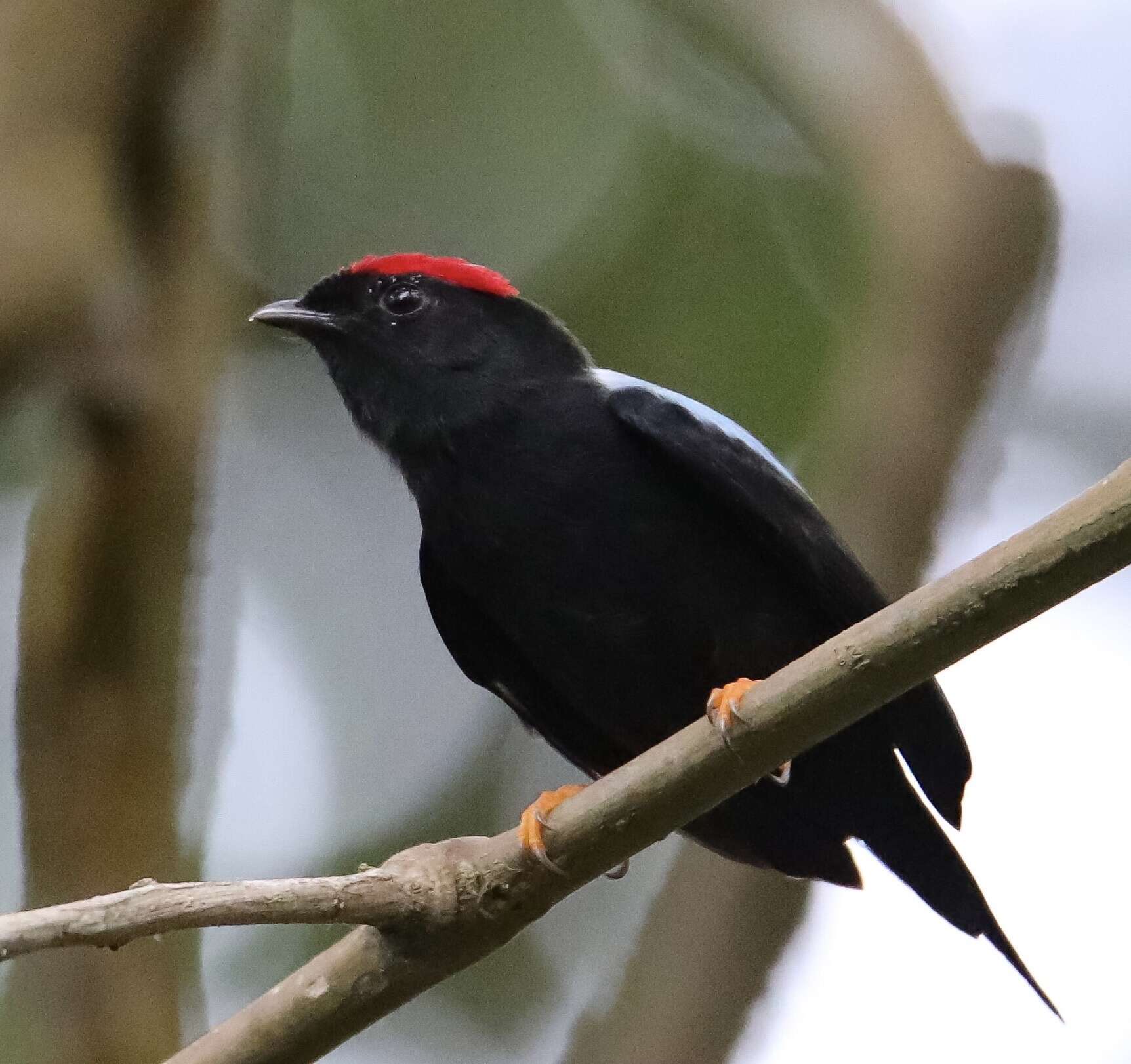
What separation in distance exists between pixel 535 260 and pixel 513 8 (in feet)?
3.38

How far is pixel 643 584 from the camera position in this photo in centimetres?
322

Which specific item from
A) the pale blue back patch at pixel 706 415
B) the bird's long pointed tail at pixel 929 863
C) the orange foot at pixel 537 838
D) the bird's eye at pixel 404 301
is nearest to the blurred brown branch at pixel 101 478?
the bird's eye at pixel 404 301

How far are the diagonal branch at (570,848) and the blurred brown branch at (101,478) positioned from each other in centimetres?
103

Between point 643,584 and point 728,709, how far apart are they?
102cm

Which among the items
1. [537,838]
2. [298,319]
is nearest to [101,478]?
[298,319]

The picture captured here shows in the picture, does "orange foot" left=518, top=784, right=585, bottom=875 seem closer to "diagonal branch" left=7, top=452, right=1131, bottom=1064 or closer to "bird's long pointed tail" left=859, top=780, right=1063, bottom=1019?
"diagonal branch" left=7, top=452, right=1131, bottom=1064

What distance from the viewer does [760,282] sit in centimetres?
554

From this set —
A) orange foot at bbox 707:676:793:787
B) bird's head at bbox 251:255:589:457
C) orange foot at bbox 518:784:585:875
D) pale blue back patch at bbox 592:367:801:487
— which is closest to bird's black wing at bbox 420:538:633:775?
bird's head at bbox 251:255:589:457

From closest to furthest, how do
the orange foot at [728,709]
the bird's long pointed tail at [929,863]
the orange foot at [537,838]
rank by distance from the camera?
the orange foot at [728,709] → the orange foot at [537,838] → the bird's long pointed tail at [929,863]

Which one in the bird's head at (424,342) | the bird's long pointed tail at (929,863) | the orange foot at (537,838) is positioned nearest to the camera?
the orange foot at (537,838)

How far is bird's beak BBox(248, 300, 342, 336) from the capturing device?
3787mm

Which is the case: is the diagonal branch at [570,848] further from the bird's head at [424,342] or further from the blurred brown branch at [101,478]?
the bird's head at [424,342]

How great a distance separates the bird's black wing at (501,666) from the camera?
3.55 m

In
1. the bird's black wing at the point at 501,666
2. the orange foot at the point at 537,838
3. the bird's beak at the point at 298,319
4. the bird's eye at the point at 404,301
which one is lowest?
the bird's black wing at the point at 501,666
